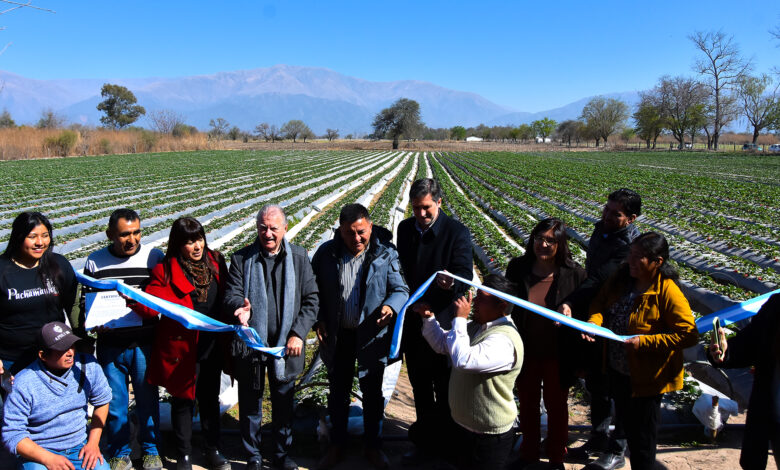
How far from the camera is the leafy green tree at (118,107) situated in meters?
85.5

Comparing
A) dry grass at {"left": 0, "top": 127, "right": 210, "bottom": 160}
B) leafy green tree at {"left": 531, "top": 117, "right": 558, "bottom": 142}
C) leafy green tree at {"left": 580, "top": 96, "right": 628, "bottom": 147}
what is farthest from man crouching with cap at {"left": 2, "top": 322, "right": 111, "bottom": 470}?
leafy green tree at {"left": 531, "top": 117, "right": 558, "bottom": 142}

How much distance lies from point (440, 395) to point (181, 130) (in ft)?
272

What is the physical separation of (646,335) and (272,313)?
8.05ft

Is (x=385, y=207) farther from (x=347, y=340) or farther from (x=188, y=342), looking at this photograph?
(x=188, y=342)

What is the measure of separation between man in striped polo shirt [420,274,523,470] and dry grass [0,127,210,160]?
170 ft

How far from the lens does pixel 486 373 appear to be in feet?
9.07

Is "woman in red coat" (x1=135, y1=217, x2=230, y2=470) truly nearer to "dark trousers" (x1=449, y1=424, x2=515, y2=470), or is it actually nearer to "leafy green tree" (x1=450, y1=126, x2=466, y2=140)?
"dark trousers" (x1=449, y1=424, x2=515, y2=470)

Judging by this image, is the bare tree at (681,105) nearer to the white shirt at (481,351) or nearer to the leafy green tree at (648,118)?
the leafy green tree at (648,118)

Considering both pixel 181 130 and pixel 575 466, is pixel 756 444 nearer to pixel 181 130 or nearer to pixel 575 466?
pixel 575 466

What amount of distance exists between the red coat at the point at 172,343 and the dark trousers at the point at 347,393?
1.03m

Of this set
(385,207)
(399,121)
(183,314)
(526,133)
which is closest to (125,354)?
(183,314)

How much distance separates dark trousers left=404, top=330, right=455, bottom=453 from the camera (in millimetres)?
3523

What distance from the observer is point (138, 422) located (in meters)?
3.44

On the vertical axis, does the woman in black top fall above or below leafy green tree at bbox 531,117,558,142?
below
